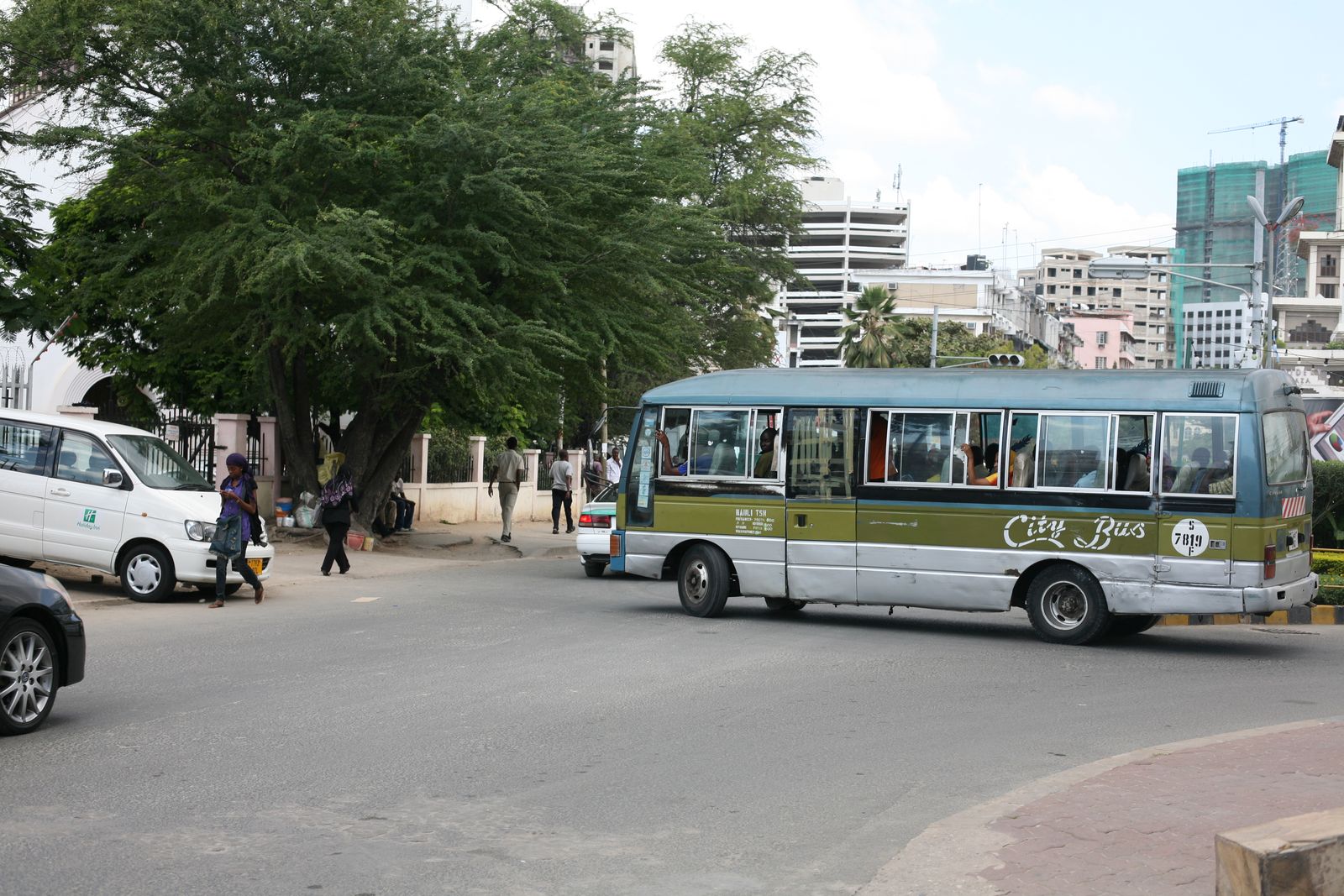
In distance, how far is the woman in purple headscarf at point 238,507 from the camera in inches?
635

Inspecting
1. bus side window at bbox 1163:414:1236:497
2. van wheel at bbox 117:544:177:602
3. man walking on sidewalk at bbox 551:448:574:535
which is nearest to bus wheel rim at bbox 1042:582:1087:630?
bus side window at bbox 1163:414:1236:497

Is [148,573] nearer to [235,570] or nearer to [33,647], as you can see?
[235,570]

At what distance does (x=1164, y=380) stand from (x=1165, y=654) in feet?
9.17

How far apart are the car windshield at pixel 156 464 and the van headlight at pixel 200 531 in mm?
627

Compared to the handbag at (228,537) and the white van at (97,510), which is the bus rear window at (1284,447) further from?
the white van at (97,510)

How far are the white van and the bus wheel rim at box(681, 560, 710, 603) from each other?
5.42 m

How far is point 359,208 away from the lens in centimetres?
2394

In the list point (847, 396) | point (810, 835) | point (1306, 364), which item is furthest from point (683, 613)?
point (1306, 364)

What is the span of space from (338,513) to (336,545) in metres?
0.74

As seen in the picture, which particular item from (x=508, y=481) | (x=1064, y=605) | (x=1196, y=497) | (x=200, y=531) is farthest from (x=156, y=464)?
(x=508, y=481)

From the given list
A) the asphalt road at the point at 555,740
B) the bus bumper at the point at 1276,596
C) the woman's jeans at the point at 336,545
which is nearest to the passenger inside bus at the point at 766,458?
the asphalt road at the point at 555,740

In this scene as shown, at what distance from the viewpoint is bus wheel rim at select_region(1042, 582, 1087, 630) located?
49.7 feet

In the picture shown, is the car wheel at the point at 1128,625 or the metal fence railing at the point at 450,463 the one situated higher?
the metal fence railing at the point at 450,463

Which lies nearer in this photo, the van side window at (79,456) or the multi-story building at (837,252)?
the van side window at (79,456)
